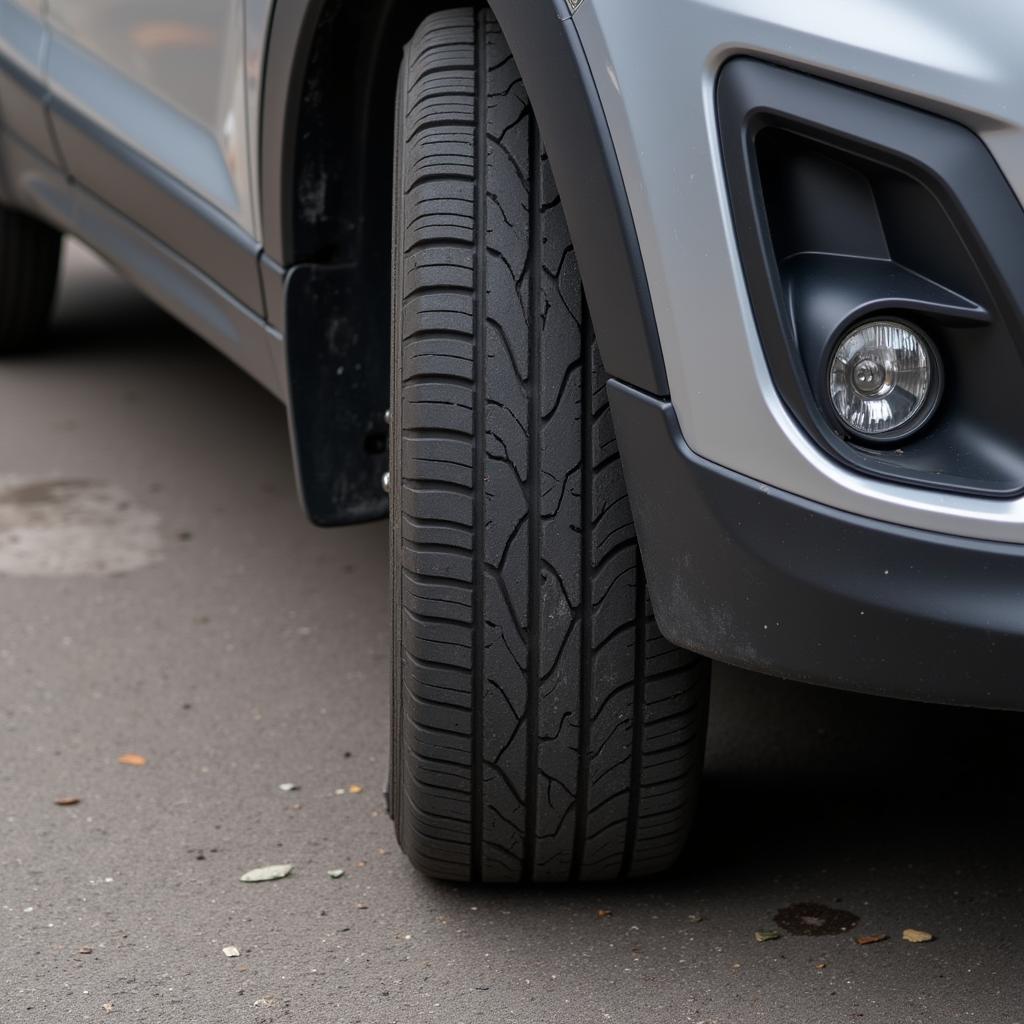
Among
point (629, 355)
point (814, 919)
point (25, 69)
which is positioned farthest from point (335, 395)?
point (25, 69)

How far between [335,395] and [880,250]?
3.69 feet

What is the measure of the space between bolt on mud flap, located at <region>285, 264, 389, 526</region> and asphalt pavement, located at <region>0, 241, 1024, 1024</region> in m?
0.36

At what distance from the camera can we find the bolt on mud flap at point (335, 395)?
2.38m

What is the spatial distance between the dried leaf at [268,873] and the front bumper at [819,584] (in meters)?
0.72

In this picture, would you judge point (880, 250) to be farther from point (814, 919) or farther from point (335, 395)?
point (335, 395)

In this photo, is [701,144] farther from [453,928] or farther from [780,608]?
[453,928]

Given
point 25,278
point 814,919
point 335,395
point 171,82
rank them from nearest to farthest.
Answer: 1. point 814,919
2. point 335,395
3. point 171,82
4. point 25,278

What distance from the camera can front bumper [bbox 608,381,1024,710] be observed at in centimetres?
150

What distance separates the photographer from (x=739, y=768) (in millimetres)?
2348

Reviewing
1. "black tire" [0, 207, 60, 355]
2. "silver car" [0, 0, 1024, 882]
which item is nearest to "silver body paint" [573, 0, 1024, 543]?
"silver car" [0, 0, 1024, 882]

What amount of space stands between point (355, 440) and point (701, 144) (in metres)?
1.11

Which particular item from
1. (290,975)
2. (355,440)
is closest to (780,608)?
(290,975)

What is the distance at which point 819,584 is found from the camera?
1543 mm

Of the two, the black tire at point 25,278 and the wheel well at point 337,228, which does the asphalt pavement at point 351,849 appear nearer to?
the wheel well at point 337,228
